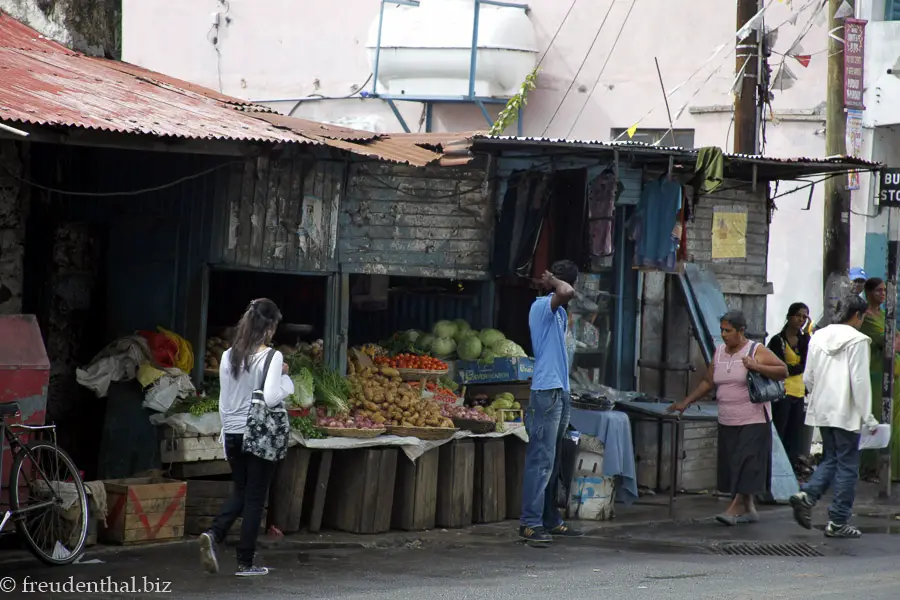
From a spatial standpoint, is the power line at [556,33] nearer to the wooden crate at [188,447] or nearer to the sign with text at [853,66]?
the sign with text at [853,66]

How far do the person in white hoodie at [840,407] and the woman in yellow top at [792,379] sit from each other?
7.12 feet

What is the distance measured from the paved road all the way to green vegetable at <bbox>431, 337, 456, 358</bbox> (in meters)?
2.52

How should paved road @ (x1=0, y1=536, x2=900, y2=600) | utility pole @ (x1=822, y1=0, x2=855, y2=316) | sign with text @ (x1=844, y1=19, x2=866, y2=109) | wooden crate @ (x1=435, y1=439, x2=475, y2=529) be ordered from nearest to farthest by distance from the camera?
paved road @ (x1=0, y1=536, x2=900, y2=600) → wooden crate @ (x1=435, y1=439, x2=475, y2=529) → utility pole @ (x1=822, y1=0, x2=855, y2=316) → sign with text @ (x1=844, y1=19, x2=866, y2=109)

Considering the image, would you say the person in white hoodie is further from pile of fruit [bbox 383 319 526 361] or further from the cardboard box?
pile of fruit [bbox 383 319 526 361]

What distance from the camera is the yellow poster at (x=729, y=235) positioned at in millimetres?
13188

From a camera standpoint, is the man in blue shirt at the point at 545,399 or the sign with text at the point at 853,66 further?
the sign with text at the point at 853,66

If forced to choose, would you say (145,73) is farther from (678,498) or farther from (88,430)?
(678,498)

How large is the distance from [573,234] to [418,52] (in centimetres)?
870

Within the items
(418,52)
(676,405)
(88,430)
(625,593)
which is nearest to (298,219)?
(88,430)

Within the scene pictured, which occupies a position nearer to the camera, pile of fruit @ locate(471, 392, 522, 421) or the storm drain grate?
the storm drain grate

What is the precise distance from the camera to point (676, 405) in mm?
11297

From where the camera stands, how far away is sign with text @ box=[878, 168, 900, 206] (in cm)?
1270

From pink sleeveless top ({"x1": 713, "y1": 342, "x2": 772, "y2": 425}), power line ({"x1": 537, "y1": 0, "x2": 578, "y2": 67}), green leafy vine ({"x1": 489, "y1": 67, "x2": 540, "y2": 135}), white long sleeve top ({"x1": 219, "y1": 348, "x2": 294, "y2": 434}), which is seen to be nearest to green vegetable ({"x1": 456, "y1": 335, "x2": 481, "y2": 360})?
pink sleeveless top ({"x1": 713, "y1": 342, "x2": 772, "y2": 425})

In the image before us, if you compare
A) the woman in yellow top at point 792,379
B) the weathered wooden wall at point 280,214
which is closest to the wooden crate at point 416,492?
the weathered wooden wall at point 280,214
